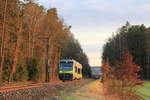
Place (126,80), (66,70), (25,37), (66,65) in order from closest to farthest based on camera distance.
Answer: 1. (126,80)
2. (66,70)
3. (66,65)
4. (25,37)

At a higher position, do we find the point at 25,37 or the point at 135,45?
the point at 135,45

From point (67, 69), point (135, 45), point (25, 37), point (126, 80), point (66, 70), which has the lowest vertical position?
point (126, 80)

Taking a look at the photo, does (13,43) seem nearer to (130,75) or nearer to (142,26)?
(130,75)

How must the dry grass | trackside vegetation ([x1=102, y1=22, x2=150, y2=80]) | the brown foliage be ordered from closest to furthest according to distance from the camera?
the dry grass, the brown foliage, trackside vegetation ([x1=102, y1=22, x2=150, y2=80])

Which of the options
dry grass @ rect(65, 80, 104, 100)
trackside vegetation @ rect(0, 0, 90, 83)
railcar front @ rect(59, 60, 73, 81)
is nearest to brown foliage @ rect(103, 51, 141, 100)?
dry grass @ rect(65, 80, 104, 100)

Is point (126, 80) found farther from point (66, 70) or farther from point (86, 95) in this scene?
point (66, 70)

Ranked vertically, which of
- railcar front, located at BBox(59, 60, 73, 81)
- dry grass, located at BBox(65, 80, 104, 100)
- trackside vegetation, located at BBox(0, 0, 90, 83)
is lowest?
dry grass, located at BBox(65, 80, 104, 100)

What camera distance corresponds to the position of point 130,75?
2697 centimetres

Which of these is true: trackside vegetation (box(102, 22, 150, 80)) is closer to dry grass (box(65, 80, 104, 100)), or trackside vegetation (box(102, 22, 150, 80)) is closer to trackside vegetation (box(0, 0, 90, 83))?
trackside vegetation (box(0, 0, 90, 83))

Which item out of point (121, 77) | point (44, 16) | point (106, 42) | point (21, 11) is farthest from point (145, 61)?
point (121, 77)

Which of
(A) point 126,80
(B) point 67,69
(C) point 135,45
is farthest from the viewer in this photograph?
(C) point 135,45

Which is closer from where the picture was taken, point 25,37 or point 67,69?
point 67,69

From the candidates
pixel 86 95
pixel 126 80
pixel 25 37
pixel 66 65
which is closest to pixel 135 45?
pixel 25 37

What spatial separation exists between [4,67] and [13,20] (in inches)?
292
